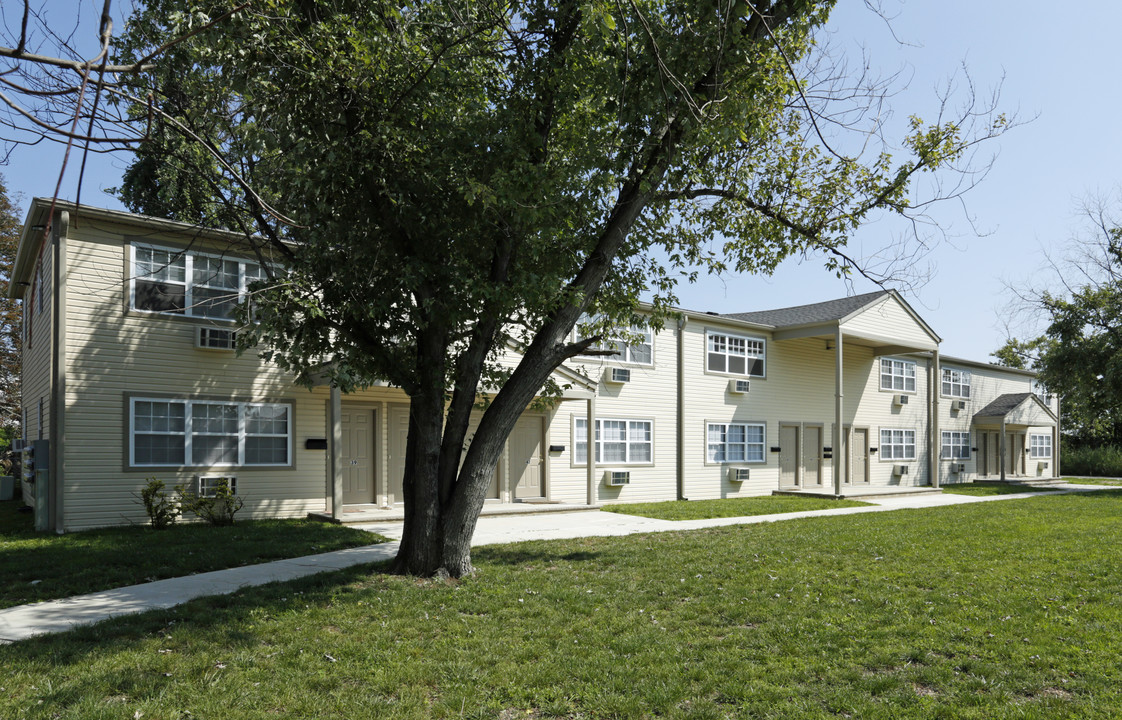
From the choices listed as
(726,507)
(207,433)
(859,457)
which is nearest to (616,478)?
(726,507)

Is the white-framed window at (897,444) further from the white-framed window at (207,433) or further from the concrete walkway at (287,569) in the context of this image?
the white-framed window at (207,433)

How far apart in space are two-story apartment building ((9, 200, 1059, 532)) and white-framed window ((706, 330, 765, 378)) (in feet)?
0.18

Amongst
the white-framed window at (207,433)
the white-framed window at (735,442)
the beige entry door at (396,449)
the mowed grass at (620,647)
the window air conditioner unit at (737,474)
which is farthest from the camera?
the window air conditioner unit at (737,474)

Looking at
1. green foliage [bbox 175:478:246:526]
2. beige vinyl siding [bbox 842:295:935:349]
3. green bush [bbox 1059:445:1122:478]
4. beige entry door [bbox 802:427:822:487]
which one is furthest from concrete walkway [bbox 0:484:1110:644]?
green bush [bbox 1059:445:1122:478]

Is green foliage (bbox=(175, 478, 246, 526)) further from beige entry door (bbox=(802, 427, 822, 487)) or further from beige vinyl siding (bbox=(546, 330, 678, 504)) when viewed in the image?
beige entry door (bbox=(802, 427, 822, 487))

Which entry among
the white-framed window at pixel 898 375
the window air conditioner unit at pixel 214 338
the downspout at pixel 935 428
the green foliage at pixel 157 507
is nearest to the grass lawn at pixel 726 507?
the downspout at pixel 935 428

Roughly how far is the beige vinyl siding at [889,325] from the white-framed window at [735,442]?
3969 millimetres

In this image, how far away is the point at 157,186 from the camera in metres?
22.7

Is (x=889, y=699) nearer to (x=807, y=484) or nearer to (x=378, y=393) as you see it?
(x=378, y=393)

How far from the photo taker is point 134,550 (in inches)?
384

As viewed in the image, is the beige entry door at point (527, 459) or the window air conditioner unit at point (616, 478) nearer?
the beige entry door at point (527, 459)

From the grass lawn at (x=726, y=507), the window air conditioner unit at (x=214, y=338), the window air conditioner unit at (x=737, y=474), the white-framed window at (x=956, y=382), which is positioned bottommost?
the grass lawn at (x=726, y=507)

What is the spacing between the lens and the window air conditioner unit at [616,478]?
17953mm

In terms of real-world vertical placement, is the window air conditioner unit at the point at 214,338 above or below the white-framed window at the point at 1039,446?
above
